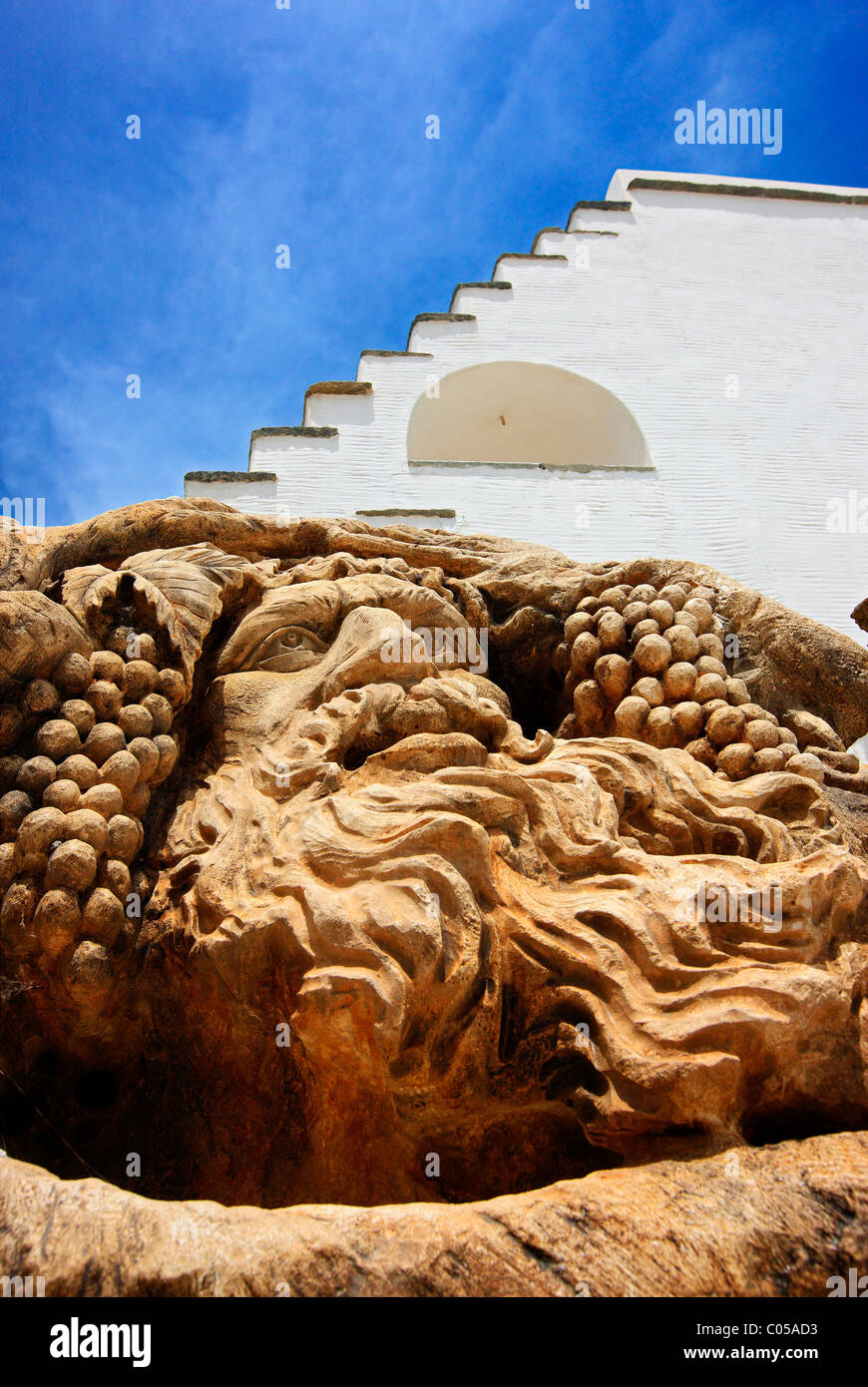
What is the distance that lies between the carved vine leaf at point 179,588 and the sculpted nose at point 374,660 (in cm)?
32

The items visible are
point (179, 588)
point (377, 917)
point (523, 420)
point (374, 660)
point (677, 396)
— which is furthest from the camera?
point (523, 420)

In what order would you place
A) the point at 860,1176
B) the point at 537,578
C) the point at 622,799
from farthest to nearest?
the point at 537,578
the point at 622,799
the point at 860,1176

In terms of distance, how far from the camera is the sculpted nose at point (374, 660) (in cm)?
262

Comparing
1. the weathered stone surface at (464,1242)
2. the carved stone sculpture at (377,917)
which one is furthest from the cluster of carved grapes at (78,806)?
the weathered stone surface at (464,1242)


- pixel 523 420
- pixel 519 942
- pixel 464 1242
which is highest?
pixel 523 420

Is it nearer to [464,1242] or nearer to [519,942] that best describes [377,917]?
[519,942]

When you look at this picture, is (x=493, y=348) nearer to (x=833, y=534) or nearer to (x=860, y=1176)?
(x=833, y=534)

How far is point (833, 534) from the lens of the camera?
22.4 feet

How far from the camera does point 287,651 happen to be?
2.85 m

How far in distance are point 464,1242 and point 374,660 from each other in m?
1.38

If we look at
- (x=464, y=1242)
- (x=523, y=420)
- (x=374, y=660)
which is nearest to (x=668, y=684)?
(x=374, y=660)

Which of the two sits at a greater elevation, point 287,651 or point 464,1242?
point 287,651

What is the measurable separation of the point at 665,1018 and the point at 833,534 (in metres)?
5.51

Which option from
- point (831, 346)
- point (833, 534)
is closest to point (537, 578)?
point (833, 534)
